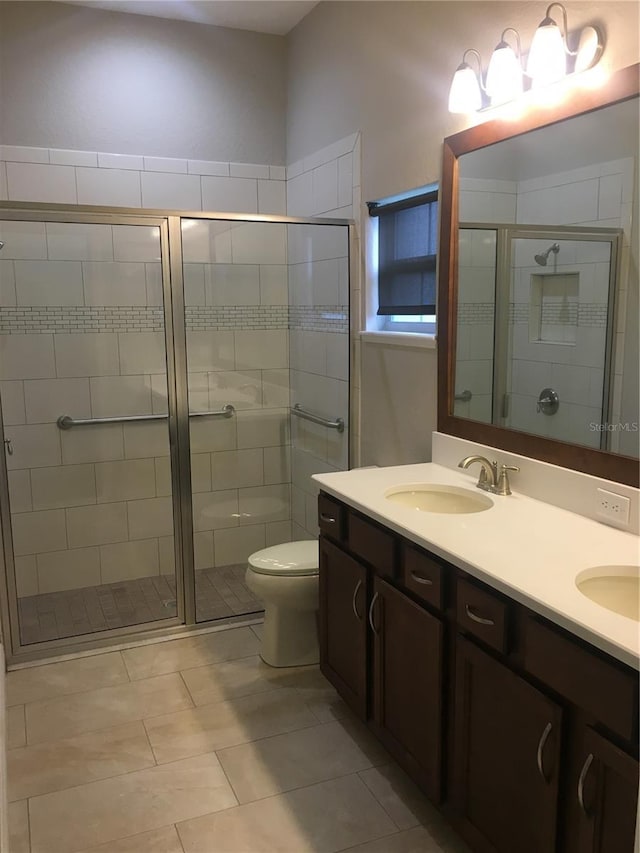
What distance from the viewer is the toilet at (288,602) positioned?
2.83 m

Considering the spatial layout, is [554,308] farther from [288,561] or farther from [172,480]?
[172,480]

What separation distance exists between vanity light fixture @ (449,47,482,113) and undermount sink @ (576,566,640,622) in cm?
152

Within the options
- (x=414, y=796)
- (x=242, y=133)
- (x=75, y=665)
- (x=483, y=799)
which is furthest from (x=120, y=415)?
(x=483, y=799)

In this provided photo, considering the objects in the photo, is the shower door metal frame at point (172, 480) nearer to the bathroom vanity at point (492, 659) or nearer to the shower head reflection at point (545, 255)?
the bathroom vanity at point (492, 659)

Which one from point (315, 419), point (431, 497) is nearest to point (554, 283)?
point (431, 497)

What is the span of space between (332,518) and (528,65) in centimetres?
151

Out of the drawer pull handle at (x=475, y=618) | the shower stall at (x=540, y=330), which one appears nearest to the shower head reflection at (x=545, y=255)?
the shower stall at (x=540, y=330)

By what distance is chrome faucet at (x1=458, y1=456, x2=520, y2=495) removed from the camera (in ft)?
7.31

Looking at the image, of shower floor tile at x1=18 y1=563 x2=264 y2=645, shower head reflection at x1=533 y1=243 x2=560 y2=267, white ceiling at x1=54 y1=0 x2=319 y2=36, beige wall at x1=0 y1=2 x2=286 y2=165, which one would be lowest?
shower floor tile at x1=18 y1=563 x2=264 y2=645

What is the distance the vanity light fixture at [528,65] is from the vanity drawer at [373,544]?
54.1 inches

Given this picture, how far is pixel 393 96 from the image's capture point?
2.82 metres

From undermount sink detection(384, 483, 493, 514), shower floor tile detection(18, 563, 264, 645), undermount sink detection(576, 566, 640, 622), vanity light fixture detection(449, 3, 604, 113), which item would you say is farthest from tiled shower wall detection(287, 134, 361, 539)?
undermount sink detection(576, 566, 640, 622)
